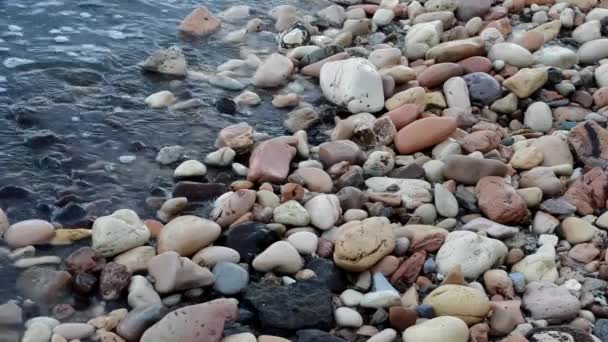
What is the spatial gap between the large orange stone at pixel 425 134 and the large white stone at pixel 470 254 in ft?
2.99

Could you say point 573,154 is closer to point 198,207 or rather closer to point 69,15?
point 198,207

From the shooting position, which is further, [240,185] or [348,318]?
[240,185]

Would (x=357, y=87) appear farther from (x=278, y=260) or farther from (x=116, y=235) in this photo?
(x=116, y=235)

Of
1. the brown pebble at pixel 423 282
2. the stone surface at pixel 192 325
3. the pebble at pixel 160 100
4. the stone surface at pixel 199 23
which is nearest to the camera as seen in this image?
the stone surface at pixel 192 325

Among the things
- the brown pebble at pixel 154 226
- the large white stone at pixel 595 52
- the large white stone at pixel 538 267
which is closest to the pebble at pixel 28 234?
the brown pebble at pixel 154 226

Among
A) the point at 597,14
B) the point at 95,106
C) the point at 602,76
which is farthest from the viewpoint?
the point at 597,14

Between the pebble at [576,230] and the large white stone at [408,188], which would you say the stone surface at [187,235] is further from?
the pebble at [576,230]

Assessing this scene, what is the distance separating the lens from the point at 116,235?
10.0 ft

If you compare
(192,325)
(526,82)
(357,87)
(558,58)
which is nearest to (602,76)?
(558,58)

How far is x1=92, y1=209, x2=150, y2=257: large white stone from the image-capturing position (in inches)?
120

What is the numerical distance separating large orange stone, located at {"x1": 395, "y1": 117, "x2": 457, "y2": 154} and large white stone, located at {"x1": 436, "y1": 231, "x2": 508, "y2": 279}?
0.91 meters

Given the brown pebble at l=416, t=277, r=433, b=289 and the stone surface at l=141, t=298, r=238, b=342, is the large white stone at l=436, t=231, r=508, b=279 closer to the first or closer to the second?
the brown pebble at l=416, t=277, r=433, b=289

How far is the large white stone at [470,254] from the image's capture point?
3.02 metres

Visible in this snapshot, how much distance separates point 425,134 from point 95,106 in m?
1.85
